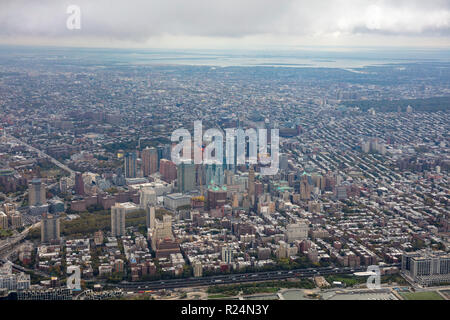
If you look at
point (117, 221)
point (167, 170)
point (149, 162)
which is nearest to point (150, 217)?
point (117, 221)

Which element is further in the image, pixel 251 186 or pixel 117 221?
pixel 251 186

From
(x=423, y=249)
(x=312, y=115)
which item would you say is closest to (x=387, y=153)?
(x=312, y=115)

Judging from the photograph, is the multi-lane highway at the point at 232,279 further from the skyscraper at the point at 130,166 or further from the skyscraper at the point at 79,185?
the skyscraper at the point at 130,166

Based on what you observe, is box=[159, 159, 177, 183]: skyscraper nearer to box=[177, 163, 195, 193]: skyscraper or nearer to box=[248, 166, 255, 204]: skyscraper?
box=[177, 163, 195, 193]: skyscraper

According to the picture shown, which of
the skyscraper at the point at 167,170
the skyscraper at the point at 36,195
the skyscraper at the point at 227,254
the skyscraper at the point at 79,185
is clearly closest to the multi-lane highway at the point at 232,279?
the skyscraper at the point at 227,254

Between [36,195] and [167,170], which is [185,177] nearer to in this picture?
[167,170]

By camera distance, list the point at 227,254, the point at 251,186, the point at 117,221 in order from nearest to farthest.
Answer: the point at 227,254 → the point at 117,221 → the point at 251,186

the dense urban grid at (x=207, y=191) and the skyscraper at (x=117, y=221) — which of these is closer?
the dense urban grid at (x=207, y=191)

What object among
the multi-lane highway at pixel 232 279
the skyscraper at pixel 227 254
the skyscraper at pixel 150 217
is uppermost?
the skyscraper at pixel 150 217

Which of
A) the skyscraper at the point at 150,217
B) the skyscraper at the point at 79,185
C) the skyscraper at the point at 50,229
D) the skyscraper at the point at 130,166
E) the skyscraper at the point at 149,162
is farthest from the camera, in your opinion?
the skyscraper at the point at 149,162
